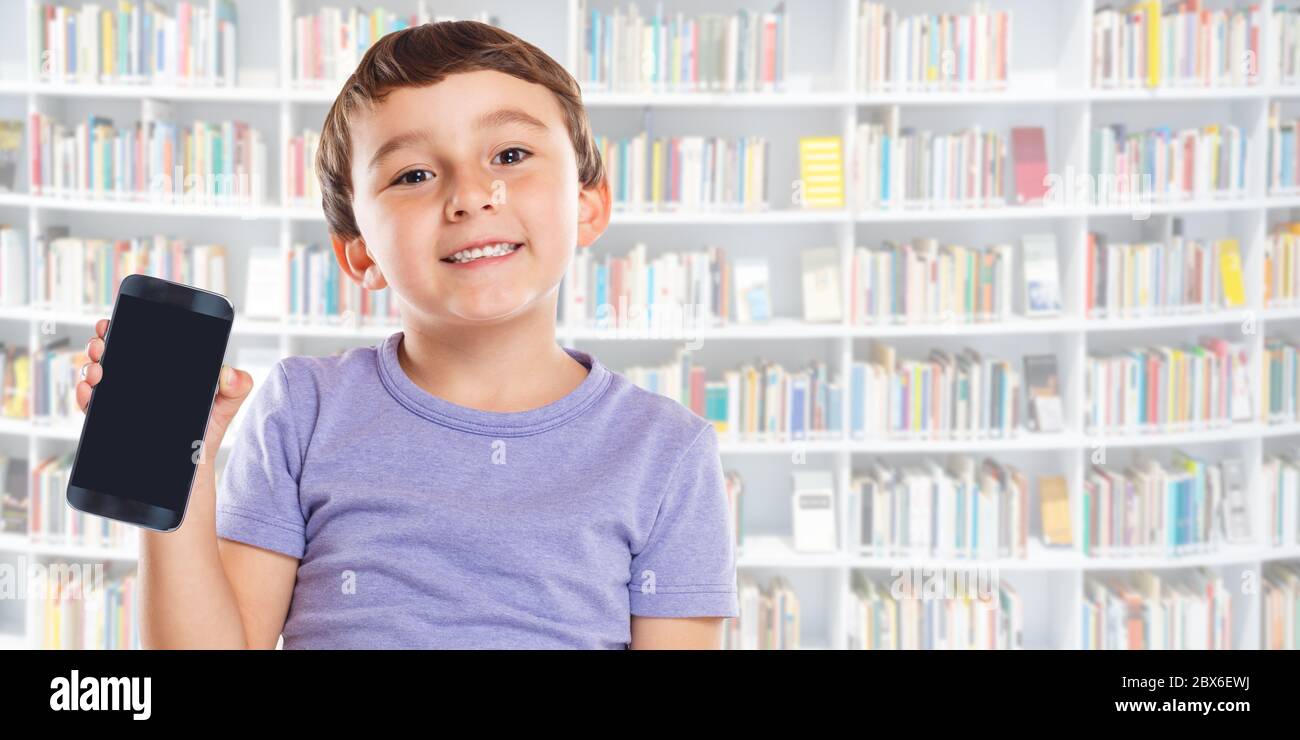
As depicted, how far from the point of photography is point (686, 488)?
36.7 inches

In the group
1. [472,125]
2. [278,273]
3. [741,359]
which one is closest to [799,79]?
[741,359]

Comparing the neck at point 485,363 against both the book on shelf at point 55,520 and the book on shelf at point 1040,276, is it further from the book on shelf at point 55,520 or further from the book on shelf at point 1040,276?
the book on shelf at point 55,520

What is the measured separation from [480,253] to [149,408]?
0.27 meters

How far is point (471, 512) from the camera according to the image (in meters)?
0.86

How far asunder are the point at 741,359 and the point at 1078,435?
3.49ft

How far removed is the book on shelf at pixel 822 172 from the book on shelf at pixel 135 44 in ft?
5.80

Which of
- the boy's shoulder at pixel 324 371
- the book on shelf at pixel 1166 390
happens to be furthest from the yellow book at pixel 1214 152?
the boy's shoulder at pixel 324 371

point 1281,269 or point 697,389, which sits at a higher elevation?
point 1281,269

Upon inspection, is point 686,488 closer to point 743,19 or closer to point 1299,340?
point 743,19

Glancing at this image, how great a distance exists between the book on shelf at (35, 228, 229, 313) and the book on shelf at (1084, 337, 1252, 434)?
2.75 m

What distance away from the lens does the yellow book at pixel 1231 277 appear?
3.48m

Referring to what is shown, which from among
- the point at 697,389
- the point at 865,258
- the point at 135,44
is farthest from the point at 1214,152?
the point at 135,44

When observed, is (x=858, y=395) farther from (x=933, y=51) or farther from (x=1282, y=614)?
(x=1282, y=614)

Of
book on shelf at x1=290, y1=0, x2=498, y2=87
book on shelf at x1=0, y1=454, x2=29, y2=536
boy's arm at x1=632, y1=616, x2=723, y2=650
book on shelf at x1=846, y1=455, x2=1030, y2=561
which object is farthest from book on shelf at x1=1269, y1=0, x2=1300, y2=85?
book on shelf at x1=0, y1=454, x2=29, y2=536
